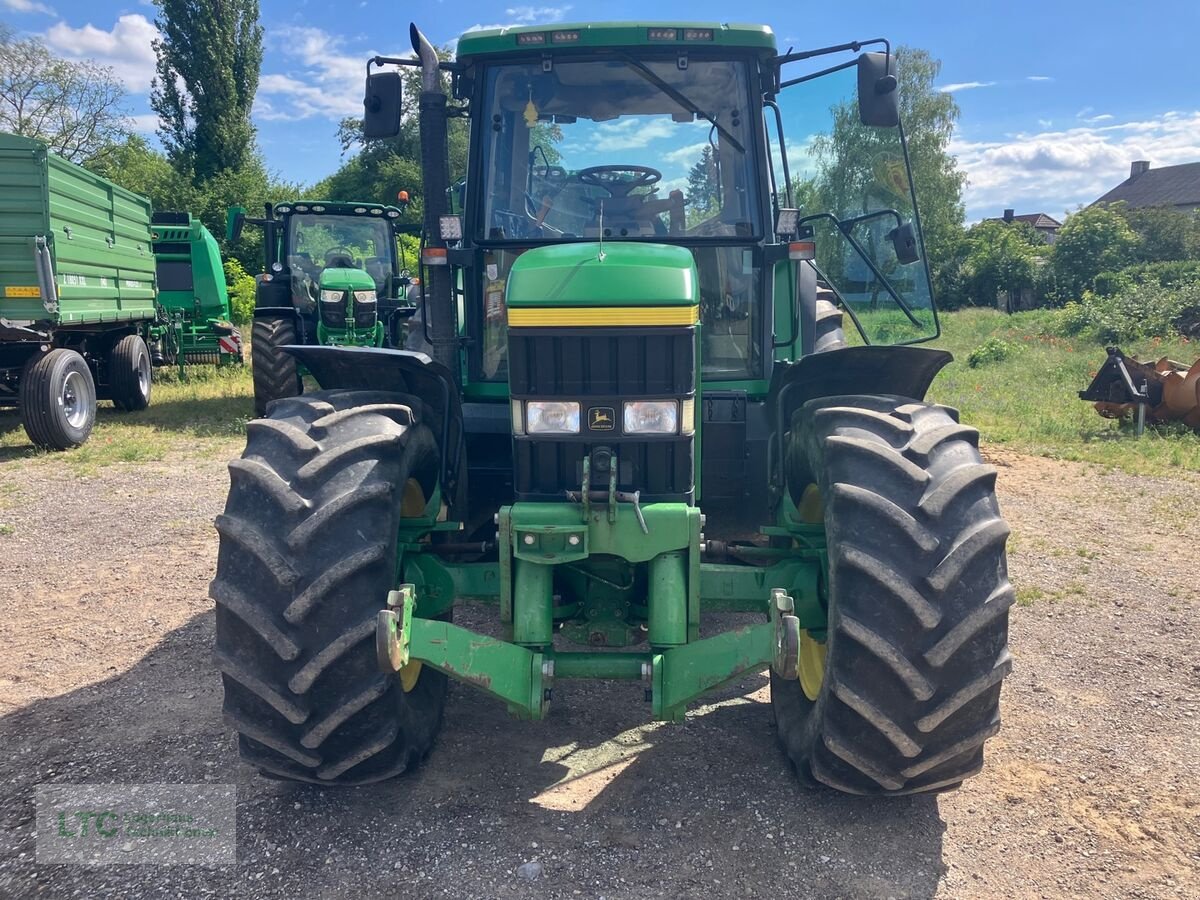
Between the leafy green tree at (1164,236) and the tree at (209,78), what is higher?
the tree at (209,78)

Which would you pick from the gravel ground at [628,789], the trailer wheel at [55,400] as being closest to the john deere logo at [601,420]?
the gravel ground at [628,789]

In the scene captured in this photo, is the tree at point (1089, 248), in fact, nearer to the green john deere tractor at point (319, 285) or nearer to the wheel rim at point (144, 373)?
the green john deere tractor at point (319, 285)

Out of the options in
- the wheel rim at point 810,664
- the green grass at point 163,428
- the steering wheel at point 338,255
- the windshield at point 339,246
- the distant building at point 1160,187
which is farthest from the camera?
the distant building at point 1160,187

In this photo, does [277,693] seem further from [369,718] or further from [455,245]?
[455,245]

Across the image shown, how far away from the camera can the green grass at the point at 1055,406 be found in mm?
9125

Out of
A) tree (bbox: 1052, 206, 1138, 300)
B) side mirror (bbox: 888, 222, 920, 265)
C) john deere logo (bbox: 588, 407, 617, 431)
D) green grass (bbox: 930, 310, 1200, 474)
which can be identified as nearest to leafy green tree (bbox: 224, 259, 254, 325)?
green grass (bbox: 930, 310, 1200, 474)

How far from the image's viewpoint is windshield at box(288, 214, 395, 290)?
11.7m

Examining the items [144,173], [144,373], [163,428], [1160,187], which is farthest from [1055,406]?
[1160,187]

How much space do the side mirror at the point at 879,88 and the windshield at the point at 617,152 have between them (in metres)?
0.49

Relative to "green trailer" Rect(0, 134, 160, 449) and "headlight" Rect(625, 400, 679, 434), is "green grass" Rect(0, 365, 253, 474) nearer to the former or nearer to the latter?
"green trailer" Rect(0, 134, 160, 449)

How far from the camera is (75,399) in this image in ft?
31.7

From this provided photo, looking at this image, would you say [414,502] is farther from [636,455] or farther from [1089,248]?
[1089,248]

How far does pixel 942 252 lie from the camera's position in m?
40.8

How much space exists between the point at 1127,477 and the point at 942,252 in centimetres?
3542
